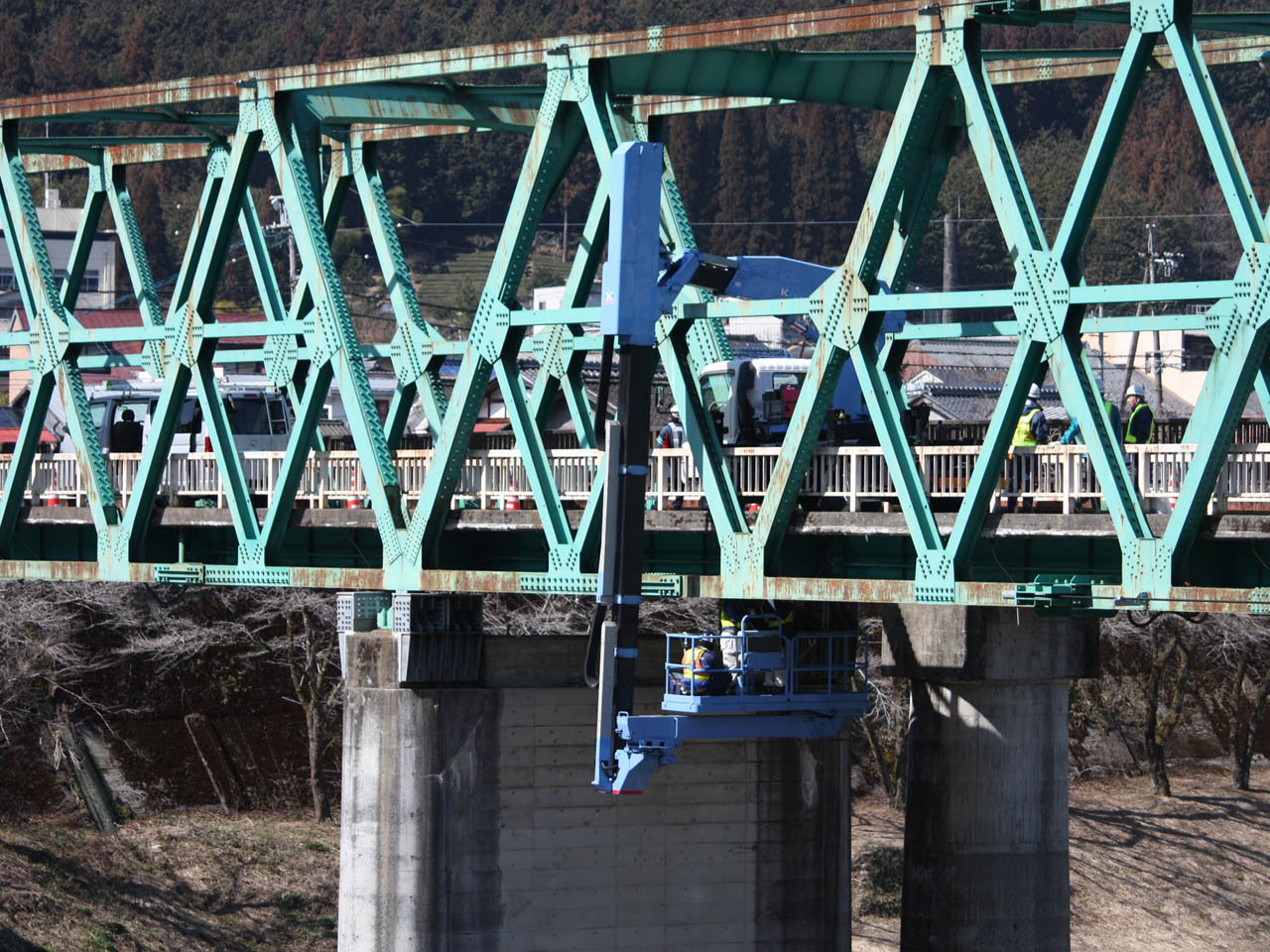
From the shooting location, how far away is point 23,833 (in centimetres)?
4328

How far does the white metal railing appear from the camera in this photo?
21.0 m

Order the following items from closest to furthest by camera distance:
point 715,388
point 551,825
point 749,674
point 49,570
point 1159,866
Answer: point 749,674, point 551,825, point 49,570, point 715,388, point 1159,866

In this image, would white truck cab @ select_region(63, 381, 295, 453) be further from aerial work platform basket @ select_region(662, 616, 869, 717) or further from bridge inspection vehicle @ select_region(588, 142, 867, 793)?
aerial work platform basket @ select_region(662, 616, 869, 717)

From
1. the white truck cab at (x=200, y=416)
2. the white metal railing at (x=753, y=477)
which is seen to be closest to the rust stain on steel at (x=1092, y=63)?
the white metal railing at (x=753, y=477)

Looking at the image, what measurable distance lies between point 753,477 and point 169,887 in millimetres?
21873

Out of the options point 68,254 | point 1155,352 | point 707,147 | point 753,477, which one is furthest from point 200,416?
point 707,147

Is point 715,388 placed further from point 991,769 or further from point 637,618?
point 637,618

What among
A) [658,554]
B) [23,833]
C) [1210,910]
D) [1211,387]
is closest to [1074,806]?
[1210,910]

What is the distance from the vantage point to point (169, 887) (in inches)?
1660

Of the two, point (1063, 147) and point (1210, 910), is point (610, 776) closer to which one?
point (1210, 910)

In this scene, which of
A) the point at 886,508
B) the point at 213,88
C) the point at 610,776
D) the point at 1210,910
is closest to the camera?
the point at 886,508

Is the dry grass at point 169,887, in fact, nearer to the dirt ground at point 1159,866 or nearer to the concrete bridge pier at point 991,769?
the dirt ground at point 1159,866

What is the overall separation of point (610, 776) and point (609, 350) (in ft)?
16.1

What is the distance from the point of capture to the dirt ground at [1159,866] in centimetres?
4562
